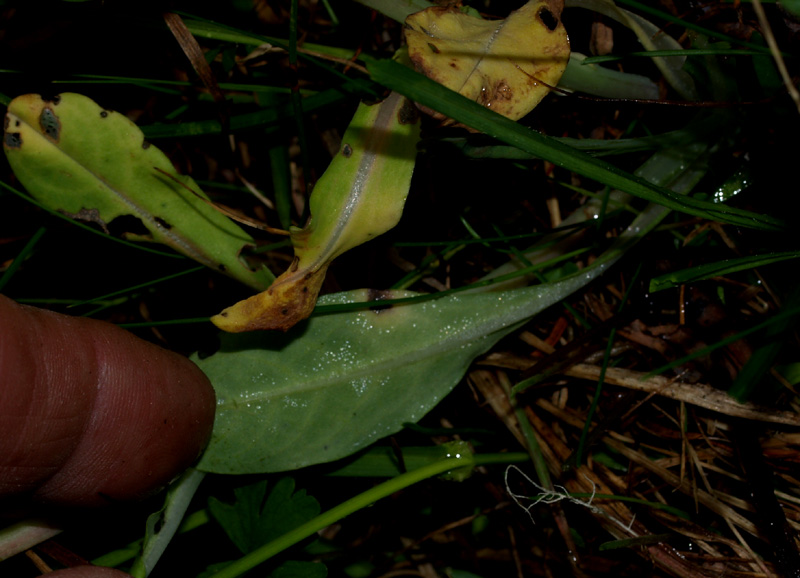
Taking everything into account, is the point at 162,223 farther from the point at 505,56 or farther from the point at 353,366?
the point at 505,56

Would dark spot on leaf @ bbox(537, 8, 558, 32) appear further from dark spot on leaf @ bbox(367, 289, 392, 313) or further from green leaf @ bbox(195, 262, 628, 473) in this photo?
dark spot on leaf @ bbox(367, 289, 392, 313)

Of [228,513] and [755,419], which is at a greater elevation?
[755,419]

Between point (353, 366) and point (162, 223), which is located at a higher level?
point (162, 223)

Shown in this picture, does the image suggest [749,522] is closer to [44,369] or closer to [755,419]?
[755,419]

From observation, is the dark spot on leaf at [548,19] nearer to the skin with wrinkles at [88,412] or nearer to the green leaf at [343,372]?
the green leaf at [343,372]

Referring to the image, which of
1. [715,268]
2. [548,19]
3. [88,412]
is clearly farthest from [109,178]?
[715,268]

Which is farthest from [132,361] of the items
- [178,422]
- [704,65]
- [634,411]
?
[704,65]

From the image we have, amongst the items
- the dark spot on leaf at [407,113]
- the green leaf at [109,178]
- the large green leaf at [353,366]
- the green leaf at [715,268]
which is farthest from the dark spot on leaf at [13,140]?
the green leaf at [715,268]
